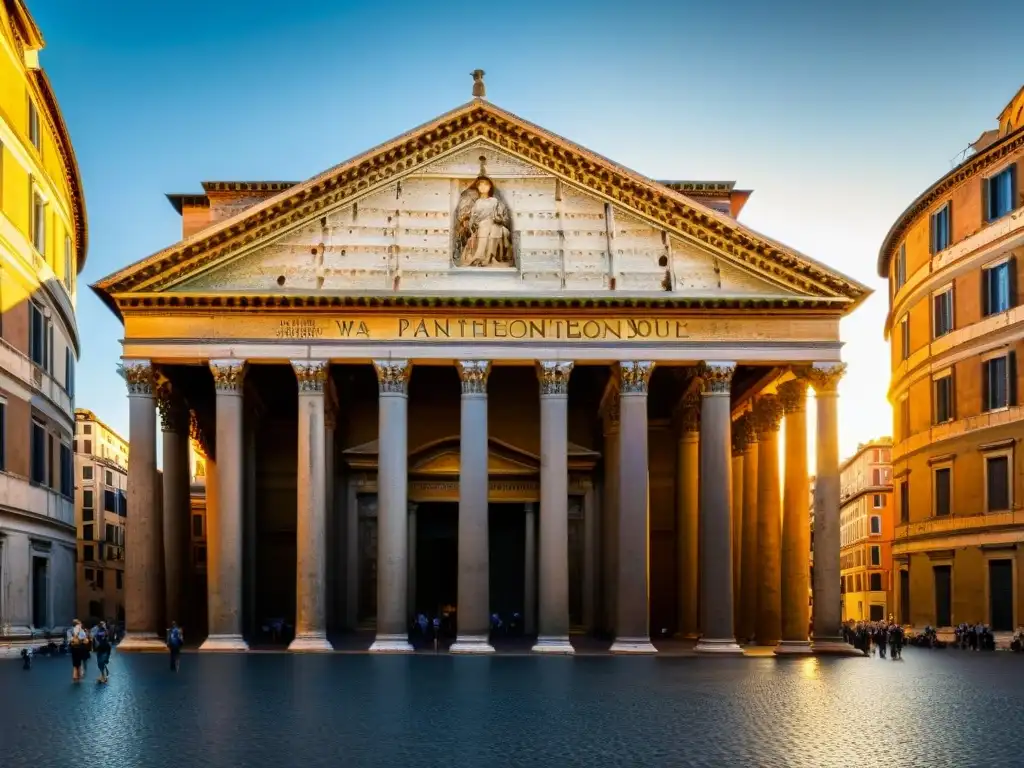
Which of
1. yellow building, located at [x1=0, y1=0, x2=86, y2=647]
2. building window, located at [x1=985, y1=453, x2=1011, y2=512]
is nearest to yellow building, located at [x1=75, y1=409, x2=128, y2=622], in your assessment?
yellow building, located at [x1=0, y1=0, x2=86, y2=647]

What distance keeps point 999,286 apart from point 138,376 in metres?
26.6

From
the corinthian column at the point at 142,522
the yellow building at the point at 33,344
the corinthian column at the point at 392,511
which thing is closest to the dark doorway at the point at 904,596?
the corinthian column at the point at 392,511

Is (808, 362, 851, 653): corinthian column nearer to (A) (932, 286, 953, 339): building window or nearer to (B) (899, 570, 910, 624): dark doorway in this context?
(A) (932, 286, 953, 339): building window

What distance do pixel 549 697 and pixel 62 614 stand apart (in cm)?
2347

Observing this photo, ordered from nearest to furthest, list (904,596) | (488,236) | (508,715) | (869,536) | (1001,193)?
(508,715) → (488,236) → (1001,193) → (904,596) → (869,536)

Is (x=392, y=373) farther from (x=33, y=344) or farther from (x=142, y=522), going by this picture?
(x=33, y=344)

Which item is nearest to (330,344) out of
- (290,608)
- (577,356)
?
(577,356)

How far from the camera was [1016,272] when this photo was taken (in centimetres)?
3888

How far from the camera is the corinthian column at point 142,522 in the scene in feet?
108

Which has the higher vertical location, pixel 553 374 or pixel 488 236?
pixel 488 236

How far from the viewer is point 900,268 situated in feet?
166

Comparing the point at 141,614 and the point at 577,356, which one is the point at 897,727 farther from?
the point at 141,614

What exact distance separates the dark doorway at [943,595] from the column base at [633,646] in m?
15.1

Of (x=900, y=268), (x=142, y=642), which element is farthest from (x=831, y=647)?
(x=900, y=268)
